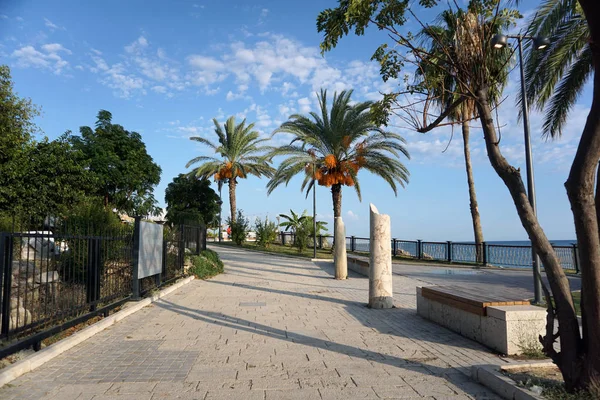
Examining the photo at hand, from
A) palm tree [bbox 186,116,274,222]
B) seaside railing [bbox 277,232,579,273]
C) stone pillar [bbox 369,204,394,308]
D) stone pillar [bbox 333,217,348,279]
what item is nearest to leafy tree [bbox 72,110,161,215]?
palm tree [bbox 186,116,274,222]

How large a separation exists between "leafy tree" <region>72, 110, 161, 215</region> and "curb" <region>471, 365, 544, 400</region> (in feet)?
91.1

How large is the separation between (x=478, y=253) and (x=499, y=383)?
62.9ft

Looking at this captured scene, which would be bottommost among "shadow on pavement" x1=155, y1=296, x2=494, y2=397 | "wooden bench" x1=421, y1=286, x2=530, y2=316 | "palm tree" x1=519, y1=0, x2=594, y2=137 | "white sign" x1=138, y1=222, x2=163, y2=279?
"shadow on pavement" x1=155, y1=296, x2=494, y2=397

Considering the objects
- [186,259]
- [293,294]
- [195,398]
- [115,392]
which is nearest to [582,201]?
[195,398]

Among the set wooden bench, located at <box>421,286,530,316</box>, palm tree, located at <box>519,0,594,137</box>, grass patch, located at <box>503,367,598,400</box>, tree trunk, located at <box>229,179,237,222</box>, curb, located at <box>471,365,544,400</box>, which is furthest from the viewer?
tree trunk, located at <box>229,179,237,222</box>

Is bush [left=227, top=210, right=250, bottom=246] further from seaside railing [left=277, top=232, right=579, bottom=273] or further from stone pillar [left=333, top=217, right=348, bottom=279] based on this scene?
stone pillar [left=333, top=217, right=348, bottom=279]

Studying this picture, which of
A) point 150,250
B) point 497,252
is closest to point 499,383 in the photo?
point 150,250

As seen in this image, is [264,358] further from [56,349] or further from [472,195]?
[472,195]

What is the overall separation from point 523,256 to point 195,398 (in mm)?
18502

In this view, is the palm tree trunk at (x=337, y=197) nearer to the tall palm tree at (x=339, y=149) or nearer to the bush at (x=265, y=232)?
the tall palm tree at (x=339, y=149)

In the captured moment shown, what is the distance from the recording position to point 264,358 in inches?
204

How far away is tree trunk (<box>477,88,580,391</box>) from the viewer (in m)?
3.65

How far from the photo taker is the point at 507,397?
384 cm

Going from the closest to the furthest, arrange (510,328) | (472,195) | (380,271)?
(510,328)
(380,271)
(472,195)
